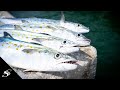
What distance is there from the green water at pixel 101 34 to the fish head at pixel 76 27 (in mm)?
55

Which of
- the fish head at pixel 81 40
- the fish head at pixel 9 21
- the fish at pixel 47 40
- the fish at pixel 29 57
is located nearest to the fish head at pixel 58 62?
the fish at pixel 29 57

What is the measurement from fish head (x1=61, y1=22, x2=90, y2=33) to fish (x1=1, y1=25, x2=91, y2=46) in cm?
12

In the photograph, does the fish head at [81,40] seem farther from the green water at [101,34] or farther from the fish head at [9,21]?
the fish head at [9,21]

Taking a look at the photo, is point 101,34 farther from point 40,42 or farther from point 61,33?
point 40,42

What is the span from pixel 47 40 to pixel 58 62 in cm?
42

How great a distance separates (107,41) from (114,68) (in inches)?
15.4

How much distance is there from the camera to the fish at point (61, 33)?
3.29 meters

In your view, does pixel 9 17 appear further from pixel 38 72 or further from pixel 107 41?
pixel 107 41

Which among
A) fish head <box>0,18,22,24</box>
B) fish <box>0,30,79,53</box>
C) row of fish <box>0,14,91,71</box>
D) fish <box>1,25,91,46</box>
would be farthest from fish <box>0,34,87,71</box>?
fish head <box>0,18,22,24</box>

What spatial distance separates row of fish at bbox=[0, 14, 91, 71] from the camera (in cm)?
302

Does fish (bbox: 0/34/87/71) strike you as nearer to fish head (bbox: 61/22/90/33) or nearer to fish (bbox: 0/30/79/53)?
fish (bbox: 0/30/79/53)

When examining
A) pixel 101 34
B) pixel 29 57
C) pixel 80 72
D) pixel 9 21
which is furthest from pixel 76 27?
pixel 9 21

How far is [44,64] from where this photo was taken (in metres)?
3.05

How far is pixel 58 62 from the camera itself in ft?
9.68
